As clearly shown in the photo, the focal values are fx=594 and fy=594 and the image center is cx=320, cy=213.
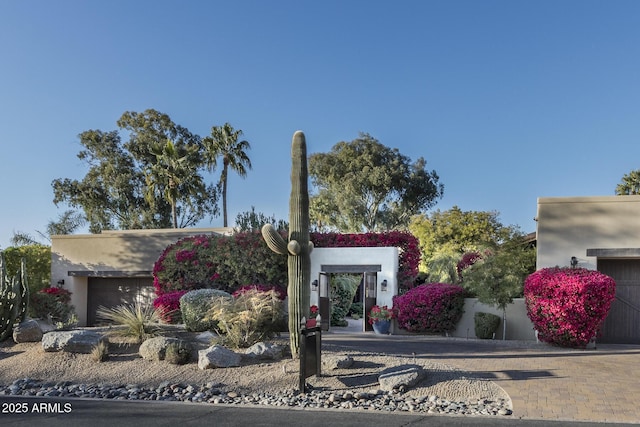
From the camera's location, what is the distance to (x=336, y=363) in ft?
32.1

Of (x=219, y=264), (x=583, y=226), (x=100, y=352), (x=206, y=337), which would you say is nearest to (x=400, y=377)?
(x=206, y=337)

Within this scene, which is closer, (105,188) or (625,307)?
(625,307)

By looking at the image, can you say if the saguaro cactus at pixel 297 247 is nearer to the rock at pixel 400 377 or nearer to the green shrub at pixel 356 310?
the rock at pixel 400 377

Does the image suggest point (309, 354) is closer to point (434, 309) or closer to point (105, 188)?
point (434, 309)

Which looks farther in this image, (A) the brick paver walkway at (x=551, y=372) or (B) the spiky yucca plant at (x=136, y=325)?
(B) the spiky yucca plant at (x=136, y=325)

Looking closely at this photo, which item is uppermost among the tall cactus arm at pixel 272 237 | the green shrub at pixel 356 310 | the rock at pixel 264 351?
the tall cactus arm at pixel 272 237

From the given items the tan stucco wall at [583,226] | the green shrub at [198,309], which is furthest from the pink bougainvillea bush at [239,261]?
Result: the green shrub at [198,309]

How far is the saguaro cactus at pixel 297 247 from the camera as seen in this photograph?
10.5m

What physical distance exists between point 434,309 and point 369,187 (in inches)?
838

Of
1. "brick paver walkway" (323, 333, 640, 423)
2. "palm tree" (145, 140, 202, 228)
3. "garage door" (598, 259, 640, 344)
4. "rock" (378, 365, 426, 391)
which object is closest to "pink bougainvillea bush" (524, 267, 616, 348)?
"brick paver walkway" (323, 333, 640, 423)

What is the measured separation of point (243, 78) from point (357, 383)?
521 inches

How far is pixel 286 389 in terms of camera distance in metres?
8.87

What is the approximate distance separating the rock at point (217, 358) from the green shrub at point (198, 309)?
Result: 2.06 m

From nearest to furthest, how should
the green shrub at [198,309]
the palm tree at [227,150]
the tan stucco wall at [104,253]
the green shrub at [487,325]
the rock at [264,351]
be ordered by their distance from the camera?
1. the rock at [264,351]
2. the green shrub at [198,309]
3. the green shrub at [487,325]
4. the tan stucco wall at [104,253]
5. the palm tree at [227,150]
